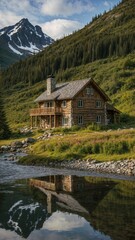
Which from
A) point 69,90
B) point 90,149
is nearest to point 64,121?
point 69,90

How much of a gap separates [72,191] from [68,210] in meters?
4.51

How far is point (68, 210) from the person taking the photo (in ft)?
61.0

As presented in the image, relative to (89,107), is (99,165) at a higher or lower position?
lower

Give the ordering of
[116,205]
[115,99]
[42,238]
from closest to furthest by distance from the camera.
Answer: [42,238] → [116,205] → [115,99]

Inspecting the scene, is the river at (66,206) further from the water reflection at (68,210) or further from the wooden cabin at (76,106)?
the wooden cabin at (76,106)

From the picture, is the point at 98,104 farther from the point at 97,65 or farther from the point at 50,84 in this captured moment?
the point at 97,65

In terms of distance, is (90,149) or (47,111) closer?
(90,149)

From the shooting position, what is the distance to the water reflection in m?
15.3

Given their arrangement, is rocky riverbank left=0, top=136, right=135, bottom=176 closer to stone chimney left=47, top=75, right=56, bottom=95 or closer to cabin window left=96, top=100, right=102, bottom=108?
cabin window left=96, top=100, right=102, bottom=108

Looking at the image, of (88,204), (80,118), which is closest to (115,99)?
(80,118)

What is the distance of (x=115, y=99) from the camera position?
253 ft

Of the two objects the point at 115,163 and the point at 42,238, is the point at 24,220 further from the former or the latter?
the point at 115,163

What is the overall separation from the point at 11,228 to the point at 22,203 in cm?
394

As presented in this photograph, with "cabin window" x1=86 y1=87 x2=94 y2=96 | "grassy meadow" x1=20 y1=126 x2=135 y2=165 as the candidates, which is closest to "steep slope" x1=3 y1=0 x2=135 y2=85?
"cabin window" x1=86 y1=87 x2=94 y2=96
